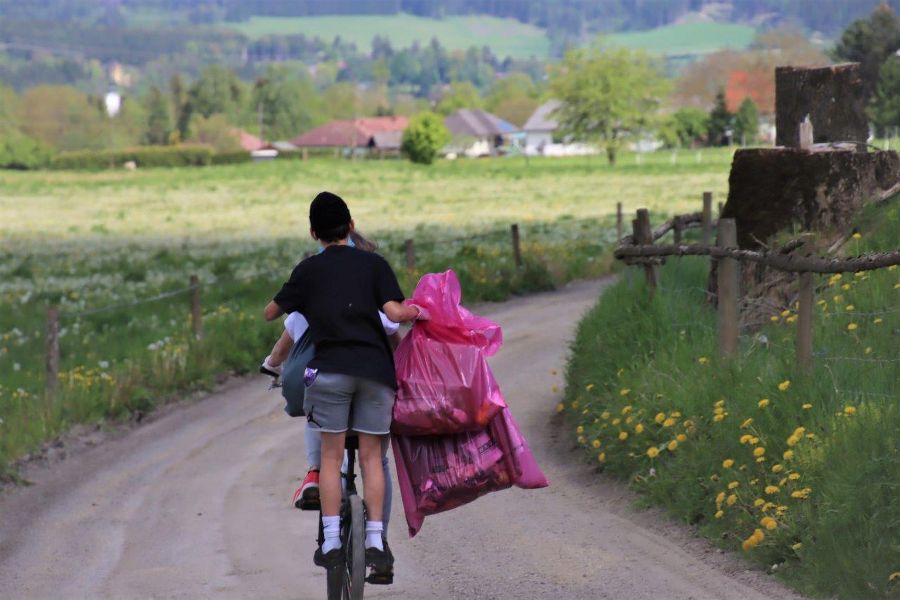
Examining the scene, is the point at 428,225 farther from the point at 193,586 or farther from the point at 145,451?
the point at 193,586

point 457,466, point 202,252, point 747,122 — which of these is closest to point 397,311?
point 457,466

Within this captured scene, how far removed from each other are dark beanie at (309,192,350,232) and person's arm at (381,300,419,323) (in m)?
0.46

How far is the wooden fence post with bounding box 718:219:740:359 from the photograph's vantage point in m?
10.3

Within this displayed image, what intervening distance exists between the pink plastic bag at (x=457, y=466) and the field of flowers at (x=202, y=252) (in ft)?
20.0

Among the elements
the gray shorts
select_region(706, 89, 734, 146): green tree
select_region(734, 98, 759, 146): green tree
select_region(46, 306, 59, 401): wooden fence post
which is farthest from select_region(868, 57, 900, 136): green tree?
select_region(706, 89, 734, 146): green tree

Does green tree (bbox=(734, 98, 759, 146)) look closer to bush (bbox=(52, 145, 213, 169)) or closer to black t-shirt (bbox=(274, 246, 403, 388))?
bush (bbox=(52, 145, 213, 169))

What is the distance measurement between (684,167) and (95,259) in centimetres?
6802

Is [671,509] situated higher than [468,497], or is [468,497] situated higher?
[468,497]

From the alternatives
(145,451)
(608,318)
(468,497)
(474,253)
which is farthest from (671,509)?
(474,253)

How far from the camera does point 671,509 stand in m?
9.05

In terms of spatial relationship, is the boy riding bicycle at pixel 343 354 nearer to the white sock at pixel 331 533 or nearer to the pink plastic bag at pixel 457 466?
the white sock at pixel 331 533

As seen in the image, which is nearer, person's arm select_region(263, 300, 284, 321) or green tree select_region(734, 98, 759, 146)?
person's arm select_region(263, 300, 284, 321)

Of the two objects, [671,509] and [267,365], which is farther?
[671,509]

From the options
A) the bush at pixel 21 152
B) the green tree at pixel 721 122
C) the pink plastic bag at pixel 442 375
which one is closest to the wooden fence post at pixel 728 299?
the pink plastic bag at pixel 442 375
